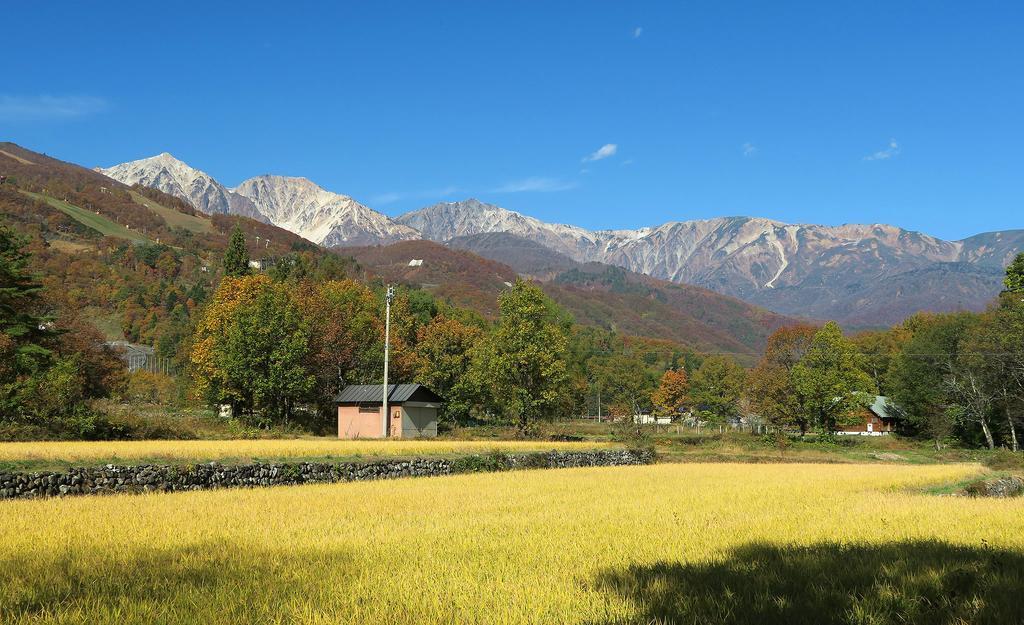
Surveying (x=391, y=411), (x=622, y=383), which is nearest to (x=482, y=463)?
(x=391, y=411)

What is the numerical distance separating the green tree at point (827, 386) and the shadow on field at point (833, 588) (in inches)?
2294

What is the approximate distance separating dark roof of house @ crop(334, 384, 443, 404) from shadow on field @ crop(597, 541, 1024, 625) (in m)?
48.4

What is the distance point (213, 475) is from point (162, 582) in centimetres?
1593

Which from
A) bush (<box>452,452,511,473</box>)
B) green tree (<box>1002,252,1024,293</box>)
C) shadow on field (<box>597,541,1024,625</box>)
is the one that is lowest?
bush (<box>452,452,511,473</box>)

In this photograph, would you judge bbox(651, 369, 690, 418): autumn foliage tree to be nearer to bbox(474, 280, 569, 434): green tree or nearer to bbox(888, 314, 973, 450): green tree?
bbox(888, 314, 973, 450): green tree

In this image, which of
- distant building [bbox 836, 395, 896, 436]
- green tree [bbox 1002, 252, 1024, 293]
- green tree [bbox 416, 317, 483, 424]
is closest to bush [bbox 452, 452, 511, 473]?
green tree [bbox 416, 317, 483, 424]

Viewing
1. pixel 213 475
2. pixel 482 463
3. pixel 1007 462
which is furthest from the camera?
pixel 1007 462

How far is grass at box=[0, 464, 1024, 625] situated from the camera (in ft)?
24.1

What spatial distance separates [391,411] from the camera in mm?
57781

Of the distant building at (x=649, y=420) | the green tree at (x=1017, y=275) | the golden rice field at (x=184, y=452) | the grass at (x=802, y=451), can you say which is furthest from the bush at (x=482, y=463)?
the green tree at (x=1017, y=275)

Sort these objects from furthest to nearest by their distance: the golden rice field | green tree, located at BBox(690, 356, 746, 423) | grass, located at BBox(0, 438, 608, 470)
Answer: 1. green tree, located at BBox(690, 356, 746, 423)
2. the golden rice field
3. grass, located at BBox(0, 438, 608, 470)

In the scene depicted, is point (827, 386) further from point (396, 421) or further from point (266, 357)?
point (266, 357)

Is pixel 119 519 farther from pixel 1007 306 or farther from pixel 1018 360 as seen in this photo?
pixel 1007 306

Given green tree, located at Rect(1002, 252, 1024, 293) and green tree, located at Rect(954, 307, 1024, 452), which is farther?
green tree, located at Rect(1002, 252, 1024, 293)
